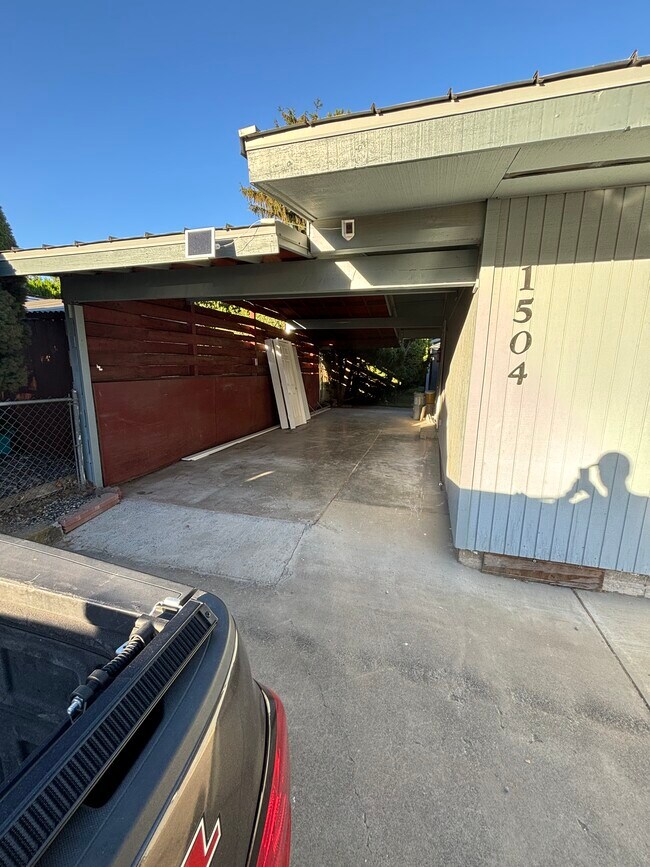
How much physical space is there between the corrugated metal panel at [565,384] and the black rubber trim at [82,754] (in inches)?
100

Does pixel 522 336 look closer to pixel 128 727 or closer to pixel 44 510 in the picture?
pixel 128 727

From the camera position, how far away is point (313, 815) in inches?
52.1

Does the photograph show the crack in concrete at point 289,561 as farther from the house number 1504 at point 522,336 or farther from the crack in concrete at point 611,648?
the house number 1504 at point 522,336

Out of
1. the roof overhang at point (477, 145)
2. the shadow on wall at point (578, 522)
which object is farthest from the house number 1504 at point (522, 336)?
the shadow on wall at point (578, 522)

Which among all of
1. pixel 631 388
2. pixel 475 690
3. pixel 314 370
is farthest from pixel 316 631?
pixel 314 370

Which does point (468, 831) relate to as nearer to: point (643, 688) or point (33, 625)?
point (643, 688)

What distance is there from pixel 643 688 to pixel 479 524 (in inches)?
48.1

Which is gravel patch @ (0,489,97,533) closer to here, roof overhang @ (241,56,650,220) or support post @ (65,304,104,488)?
support post @ (65,304,104,488)

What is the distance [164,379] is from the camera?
529 cm

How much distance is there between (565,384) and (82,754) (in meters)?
2.93

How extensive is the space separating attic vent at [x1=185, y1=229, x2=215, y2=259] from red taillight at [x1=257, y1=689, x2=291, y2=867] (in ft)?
9.54

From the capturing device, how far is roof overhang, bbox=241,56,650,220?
1544mm

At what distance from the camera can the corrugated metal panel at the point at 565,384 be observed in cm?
232

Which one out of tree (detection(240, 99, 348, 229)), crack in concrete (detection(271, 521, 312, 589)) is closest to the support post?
crack in concrete (detection(271, 521, 312, 589))
